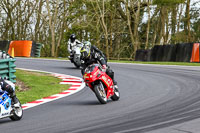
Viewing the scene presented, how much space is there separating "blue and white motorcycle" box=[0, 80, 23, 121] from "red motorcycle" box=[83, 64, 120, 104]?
2.03 m

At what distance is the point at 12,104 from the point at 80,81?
7.63 m

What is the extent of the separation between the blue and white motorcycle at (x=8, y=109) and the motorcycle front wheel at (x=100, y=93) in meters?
2.07

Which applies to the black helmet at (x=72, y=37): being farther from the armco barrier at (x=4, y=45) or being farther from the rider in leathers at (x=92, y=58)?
the armco barrier at (x=4, y=45)

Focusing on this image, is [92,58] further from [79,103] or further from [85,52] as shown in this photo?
[79,103]

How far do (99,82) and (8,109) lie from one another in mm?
2613

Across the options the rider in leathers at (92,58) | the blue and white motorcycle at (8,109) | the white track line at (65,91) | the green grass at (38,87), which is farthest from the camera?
the green grass at (38,87)

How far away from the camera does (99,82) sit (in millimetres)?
9453

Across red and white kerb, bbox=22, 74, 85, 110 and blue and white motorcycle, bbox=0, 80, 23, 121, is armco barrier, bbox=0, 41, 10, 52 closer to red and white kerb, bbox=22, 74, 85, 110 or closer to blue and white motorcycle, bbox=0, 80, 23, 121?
red and white kerb, bbox=22, 74, 85, 110

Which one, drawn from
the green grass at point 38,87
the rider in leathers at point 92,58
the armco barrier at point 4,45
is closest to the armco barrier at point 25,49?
the armco barrier at point 4,45

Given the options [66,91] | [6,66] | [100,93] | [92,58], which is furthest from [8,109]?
[6,66]

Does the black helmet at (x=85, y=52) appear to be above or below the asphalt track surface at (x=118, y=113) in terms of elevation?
above

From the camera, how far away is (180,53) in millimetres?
23844

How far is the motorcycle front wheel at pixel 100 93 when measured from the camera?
9.30 m

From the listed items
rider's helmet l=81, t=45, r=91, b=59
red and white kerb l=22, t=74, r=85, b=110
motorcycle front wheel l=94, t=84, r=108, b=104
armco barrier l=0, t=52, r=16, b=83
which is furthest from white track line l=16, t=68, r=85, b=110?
armco barrier l=0, t=52, r=16, b=83
